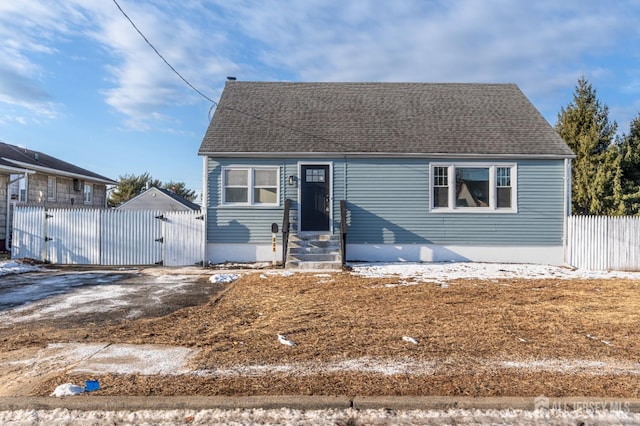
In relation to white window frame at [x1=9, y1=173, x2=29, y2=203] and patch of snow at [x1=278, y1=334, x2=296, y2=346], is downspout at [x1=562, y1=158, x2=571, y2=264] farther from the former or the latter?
white window frame at [x1=9, y1=173, x2=29, y2=203]

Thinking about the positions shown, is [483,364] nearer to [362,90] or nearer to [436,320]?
[436,320]

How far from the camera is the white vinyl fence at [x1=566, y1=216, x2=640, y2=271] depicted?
1108cm

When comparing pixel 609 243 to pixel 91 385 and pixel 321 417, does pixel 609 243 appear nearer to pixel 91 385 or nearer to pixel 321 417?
pixel 321 417

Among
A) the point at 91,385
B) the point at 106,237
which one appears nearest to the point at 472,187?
the point at 106,237

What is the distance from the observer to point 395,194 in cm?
1209

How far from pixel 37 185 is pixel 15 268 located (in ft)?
28.6

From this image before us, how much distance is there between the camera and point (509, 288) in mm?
8070

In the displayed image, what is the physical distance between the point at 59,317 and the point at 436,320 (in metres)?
5.45

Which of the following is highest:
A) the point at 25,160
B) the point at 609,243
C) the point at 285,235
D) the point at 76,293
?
the point at 25,160

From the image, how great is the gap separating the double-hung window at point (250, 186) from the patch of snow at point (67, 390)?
8.87 metres

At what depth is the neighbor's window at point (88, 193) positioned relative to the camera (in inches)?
855

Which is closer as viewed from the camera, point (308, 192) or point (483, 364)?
point (483, 364)

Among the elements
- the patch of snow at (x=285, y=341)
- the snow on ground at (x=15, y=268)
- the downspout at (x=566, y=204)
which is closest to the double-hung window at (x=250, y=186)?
the snow on ground at (x=15, y=268)

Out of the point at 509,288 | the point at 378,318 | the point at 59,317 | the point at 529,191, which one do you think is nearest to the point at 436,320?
the point at 378,318
